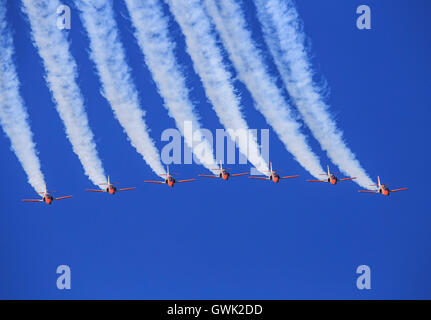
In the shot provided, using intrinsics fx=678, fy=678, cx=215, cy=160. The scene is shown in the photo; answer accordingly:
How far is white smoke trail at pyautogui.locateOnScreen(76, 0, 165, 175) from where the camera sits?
62.6ft

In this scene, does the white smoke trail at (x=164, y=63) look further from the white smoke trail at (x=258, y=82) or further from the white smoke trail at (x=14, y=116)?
the white smoke trail at (x=14, y=116)

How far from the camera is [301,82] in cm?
1933

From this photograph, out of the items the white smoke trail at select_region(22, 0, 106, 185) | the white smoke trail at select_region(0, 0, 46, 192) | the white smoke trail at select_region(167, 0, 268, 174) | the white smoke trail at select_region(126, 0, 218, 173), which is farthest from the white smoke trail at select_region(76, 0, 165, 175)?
the white smoke trail at select_region(0, 0, 46, 192)

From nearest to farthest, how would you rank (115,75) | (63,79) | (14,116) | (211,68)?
1. (211,68)
2. (115,75)
3. (63,79)
4. (14,116)

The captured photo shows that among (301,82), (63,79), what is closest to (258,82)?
(301,82)

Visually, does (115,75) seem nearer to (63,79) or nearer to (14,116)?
(63,79)

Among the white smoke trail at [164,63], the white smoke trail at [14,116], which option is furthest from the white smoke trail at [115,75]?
the white smoke trail at [14,116]

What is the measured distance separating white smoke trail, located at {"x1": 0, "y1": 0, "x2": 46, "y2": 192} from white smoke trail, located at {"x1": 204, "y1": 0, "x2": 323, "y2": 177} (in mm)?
6116

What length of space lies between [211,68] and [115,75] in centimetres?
278

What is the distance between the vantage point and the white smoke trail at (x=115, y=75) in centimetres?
1908
